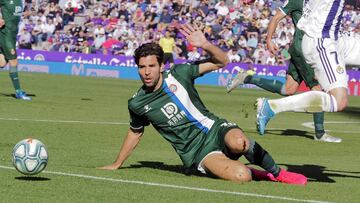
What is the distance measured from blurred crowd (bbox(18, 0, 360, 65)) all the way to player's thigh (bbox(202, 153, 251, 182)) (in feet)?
88.7

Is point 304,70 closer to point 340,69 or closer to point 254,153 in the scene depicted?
point 340,69

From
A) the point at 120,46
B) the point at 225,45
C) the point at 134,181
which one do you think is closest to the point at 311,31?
the point at 134,181

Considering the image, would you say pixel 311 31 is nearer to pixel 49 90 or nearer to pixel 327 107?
pixel 327 107

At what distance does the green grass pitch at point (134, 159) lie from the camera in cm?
852

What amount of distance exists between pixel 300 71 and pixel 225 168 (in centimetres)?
542

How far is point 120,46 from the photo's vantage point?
1687 inches

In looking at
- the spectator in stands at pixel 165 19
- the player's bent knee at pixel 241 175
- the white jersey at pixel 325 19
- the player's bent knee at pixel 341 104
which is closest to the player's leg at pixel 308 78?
the white jersey at pixel 325 19

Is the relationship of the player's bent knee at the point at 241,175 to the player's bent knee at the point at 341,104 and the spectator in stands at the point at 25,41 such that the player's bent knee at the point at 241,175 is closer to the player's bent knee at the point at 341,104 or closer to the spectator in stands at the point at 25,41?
the player's bent knee at the point at 341,104

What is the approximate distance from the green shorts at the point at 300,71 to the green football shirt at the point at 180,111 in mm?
4458

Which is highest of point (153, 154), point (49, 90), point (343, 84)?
point (343, 84)

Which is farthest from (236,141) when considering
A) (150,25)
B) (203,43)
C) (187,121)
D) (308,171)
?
(150,25)

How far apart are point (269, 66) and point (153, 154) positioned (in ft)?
80.7

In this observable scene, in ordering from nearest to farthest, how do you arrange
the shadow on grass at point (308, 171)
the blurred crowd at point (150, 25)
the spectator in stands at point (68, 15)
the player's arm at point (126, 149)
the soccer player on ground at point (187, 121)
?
1. the soccer player on ground at point (187, 121)
2. the player's arm at point (126, 149)
3. the shadow on grass at point (308, 171)
4. the blurred crowd at point (150, 25)
5. the spectator in stands at point (68, 15)

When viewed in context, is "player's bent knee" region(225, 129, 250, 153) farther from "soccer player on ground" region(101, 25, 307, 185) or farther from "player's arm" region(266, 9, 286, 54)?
"player's arm" region(266, 9, 286, 54)
